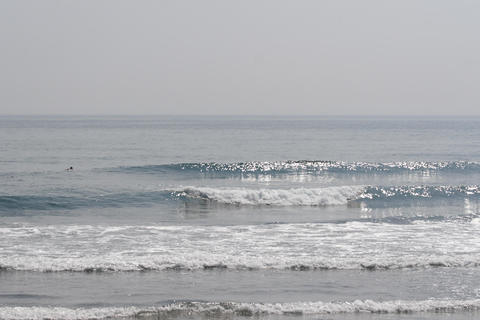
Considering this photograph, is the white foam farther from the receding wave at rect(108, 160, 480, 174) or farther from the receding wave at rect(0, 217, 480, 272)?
the receding wave at rect(108, 160, 480, 174)

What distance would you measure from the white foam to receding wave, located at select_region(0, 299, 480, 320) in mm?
18199

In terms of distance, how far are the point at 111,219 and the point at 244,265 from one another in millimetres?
10692

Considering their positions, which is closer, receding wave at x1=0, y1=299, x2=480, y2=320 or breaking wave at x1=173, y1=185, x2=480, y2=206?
receding wave at x1=0, y1=299, x2=480, y2=320

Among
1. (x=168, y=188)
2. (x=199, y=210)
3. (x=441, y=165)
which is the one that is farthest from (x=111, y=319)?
(x=441, y=165)

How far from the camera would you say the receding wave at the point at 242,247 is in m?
16.8

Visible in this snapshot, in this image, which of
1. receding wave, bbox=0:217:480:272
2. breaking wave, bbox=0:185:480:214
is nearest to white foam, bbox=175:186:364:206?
breaking wave, bbox=0:185:480:214

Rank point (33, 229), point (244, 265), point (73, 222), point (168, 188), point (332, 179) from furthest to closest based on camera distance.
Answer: point (332, 179) < point (168, 188) < point (73, 222) < point (33, 229) < point (244, 265)

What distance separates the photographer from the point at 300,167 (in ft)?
155

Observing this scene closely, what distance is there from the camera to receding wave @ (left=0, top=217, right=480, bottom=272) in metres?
16.8

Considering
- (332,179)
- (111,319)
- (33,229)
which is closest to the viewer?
(111,319)

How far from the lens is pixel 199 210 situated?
29109 mm

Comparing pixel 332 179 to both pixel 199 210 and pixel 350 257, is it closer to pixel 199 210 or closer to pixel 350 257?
pixel 199 210

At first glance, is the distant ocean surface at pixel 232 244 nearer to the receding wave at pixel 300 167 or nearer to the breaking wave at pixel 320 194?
the breaking wave at pixel 320 194

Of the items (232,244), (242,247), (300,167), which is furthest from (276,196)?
(300,167)
